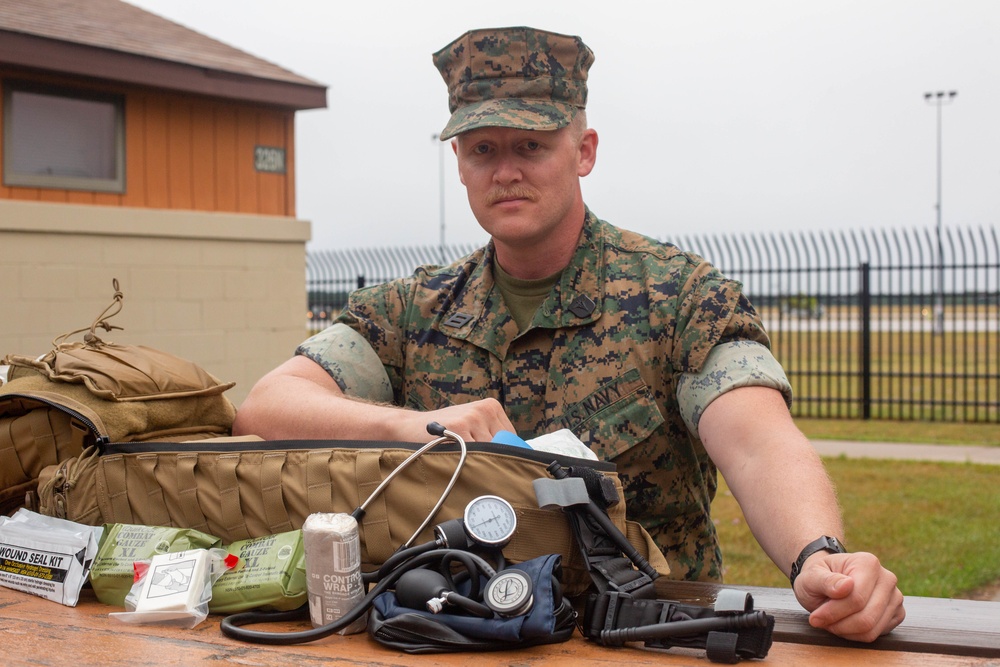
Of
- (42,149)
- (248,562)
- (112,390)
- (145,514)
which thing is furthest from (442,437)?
(42,149)

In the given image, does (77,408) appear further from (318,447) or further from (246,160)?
(246,160)

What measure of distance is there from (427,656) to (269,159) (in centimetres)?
808

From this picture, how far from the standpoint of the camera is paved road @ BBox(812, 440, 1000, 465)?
28.9 feet

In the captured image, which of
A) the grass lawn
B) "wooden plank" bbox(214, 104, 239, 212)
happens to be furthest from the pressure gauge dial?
"wooden plank" bbox(214, 104, 239, 212)

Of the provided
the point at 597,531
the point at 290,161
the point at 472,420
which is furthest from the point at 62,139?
the point at 597,531

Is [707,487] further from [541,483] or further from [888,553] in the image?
[888,553]

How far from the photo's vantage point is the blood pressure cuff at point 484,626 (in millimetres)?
1452

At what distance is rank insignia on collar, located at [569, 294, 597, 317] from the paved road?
6881 millimetres

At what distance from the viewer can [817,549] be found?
1.66 meters

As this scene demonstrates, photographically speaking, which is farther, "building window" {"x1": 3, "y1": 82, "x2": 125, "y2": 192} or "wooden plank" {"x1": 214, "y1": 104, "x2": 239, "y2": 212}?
"wooden plank" {"x1": 214, "y1": 104, "x2": 239, "y2": 212}

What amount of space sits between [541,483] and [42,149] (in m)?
7.12

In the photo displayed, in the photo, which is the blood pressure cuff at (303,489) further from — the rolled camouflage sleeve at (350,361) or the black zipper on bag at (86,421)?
the rolled camouflage sleeve at (350,361)

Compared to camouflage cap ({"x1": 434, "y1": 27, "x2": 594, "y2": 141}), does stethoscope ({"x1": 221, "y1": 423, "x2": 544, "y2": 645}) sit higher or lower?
lower

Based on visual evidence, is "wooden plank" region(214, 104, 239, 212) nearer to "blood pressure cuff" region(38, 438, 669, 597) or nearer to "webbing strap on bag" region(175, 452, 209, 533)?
"blood pressure cuff" region(38, 438, 669, 597)
